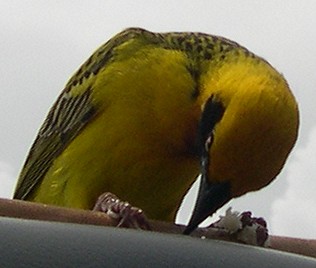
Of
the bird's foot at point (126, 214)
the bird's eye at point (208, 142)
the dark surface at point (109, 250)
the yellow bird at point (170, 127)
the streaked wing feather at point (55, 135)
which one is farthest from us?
the streaked wing feather at point (55, 135)

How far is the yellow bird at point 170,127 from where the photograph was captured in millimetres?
4418

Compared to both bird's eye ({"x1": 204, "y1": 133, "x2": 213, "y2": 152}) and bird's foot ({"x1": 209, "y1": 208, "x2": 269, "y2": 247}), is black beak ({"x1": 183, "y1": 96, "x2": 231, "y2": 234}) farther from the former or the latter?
bird's foot ({"x1": 209, "y1": 208, "x2": 269, "y2": 247})

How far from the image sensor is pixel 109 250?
1.81 m

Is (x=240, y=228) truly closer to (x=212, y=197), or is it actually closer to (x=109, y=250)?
(x=212, y=197)

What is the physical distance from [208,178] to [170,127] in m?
0.48

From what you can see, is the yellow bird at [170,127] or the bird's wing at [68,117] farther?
the bird's wing at [68,117]

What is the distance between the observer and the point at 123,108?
5.04 m

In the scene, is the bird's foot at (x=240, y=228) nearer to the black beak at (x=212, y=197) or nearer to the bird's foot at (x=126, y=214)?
the bird's foot at (x=126, y=214)

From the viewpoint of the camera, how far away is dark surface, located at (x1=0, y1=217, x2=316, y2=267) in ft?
5.63

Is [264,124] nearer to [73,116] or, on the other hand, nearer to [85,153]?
[85,153]

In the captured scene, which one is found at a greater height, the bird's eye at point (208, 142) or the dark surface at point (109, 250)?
the dark surface at point (109, 250)

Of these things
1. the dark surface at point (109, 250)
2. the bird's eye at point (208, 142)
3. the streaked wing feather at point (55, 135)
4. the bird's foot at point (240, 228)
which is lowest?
the streaked wing feather at point (55, 135)

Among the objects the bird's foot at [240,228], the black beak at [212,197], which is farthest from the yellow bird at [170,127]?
the bird's foot at [240,228]

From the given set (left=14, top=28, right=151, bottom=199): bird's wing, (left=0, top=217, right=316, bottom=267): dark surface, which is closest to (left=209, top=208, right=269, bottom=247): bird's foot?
(left=0, top=217, right=316, bottom=267): dark surface
